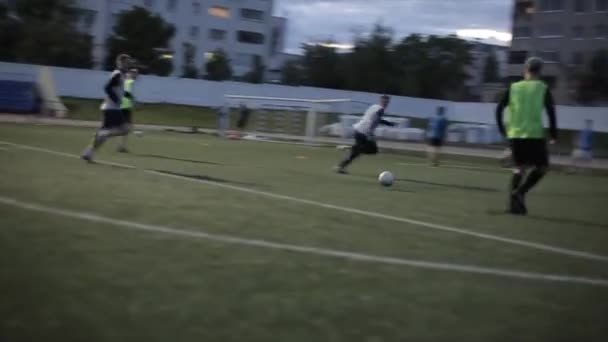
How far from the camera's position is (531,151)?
10273mm

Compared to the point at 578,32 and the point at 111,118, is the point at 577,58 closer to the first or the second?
the point at 578,32

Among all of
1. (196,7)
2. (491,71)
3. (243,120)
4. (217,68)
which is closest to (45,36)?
(217,68)

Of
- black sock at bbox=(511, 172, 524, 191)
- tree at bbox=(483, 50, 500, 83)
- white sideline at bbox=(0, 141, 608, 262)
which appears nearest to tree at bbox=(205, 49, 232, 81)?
tree at bbox=(483, 50, 500, 83)

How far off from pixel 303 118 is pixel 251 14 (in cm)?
7910

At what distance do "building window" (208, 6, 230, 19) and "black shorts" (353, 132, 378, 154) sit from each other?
93.2m

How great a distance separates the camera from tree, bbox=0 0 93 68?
66125 mm

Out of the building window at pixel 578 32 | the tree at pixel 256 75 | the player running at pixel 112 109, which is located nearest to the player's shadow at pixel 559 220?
the player running at pixel 112 109

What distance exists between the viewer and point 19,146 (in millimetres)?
17047

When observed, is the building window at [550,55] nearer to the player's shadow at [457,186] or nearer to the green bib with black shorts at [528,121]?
the player's shadow at [457,186]

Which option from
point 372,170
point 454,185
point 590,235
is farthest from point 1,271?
point 372,170

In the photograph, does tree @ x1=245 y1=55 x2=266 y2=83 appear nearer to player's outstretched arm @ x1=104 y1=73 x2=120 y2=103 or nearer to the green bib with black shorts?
player's outstretched arm @ x1=104 y1=73 x2=120 y2=103

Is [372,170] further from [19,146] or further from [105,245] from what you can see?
[105,245]

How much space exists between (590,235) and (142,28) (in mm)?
71710

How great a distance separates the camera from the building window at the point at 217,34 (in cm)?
10756
